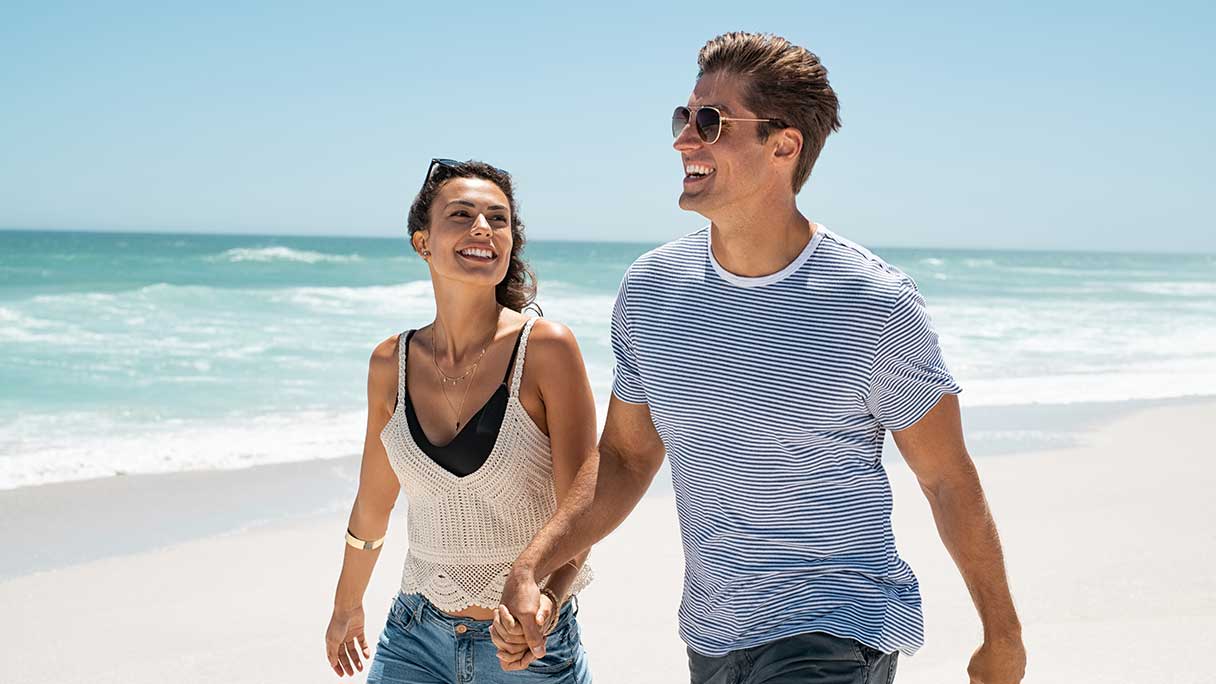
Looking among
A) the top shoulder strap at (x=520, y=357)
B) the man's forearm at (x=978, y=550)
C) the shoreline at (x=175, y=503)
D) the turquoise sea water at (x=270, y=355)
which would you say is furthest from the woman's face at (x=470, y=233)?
the turquoise sea water at (x=270, y=355)

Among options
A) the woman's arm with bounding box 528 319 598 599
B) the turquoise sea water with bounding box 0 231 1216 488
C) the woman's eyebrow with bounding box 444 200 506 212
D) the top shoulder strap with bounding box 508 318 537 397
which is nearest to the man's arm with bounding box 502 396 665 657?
the woman's arm with bounding box 528 319 598 599

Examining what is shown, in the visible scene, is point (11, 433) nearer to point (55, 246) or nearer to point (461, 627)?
point (461, 627)

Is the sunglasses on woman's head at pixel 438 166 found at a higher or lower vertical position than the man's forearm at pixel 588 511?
higher

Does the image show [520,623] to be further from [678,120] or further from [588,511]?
[678,120]

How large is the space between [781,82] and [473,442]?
1207mm

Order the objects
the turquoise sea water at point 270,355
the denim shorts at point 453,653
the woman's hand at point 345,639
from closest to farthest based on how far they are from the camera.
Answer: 1. the denim shorts at point 453,653
2. the woman's hand at point 345,639
3. the turquoise sea water at point 270,355

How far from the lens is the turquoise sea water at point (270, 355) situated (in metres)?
10.2

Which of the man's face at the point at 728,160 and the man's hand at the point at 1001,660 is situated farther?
the man's face at the point at 728,160

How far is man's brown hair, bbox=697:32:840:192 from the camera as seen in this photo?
8.39 ft

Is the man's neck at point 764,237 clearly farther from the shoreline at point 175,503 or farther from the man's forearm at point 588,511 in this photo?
the shoreline at point 175,503

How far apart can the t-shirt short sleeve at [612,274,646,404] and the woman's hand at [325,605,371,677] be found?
45.0 inches

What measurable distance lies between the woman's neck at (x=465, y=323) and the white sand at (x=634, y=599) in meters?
2.09

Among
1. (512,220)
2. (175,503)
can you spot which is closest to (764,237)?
(512,220)

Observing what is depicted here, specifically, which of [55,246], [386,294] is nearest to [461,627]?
[386,294]
